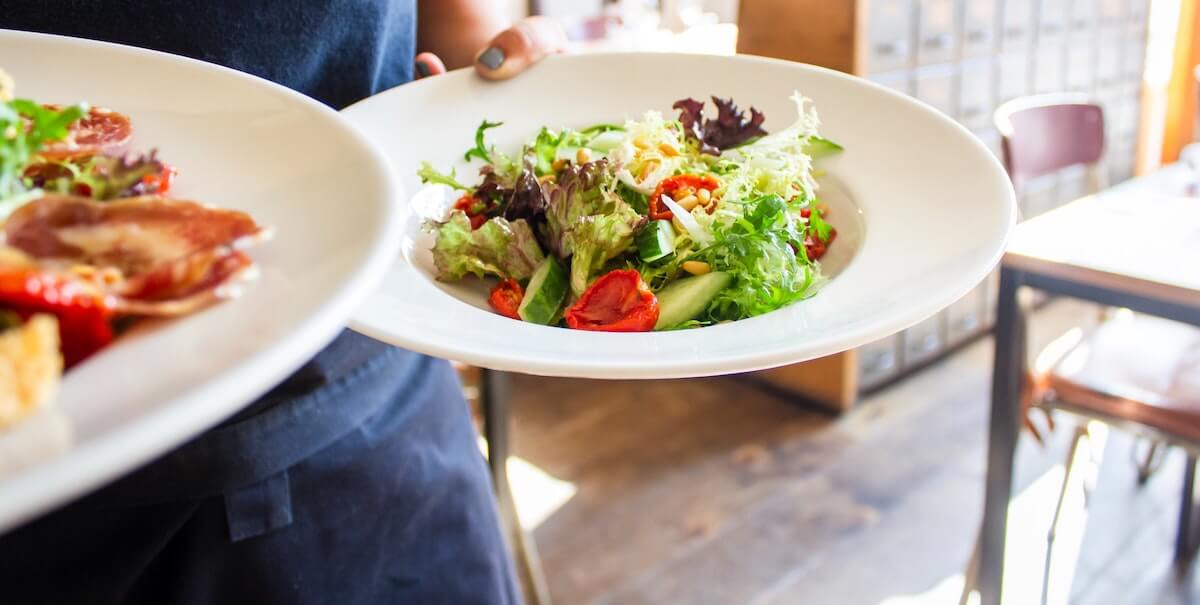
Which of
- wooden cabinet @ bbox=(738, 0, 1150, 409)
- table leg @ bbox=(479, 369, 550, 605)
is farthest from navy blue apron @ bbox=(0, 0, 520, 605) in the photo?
wooden cabinet @ bbox=(738, 0, 1150, 409)

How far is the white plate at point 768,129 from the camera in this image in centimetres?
65

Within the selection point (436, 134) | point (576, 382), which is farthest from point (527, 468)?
point (436, 134)

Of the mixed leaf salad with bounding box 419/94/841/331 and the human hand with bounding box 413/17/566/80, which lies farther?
the human hand with bounding box 413/17/566/80

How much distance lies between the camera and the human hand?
109 centimetres

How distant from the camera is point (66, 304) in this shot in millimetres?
448

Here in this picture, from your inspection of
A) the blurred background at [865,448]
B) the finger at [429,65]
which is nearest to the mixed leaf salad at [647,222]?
the finger at [429,65]

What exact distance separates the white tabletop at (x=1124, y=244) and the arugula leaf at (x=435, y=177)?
1279 mm

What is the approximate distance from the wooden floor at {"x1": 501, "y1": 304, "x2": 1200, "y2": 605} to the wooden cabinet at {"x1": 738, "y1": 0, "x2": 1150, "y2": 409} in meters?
0.18

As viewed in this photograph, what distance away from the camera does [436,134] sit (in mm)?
1084

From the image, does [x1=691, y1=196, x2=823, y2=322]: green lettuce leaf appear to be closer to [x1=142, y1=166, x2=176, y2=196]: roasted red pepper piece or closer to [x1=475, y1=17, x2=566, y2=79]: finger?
[x1=475, y1=17, x2=566, y2=79]: finger

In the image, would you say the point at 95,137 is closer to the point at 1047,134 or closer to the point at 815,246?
the point at 815,246

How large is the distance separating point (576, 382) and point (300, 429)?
2.71 metres

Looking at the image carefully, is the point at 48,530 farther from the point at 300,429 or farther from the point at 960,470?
the point at 960,470

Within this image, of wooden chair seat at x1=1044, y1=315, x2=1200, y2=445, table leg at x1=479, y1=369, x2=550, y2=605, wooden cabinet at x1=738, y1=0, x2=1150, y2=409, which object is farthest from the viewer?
wooden cabinet at x1=738, y1=0, x2=1150, y2=409
